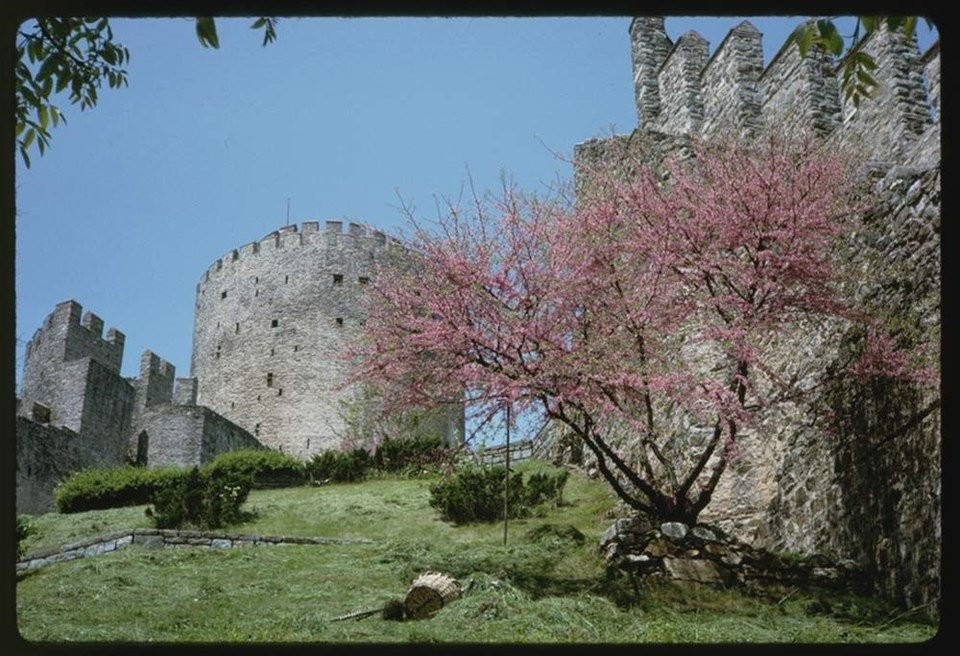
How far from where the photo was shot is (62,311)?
26.3 m

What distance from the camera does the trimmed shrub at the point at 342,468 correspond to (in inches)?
538

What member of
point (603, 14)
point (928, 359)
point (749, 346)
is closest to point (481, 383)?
point (749, 346)

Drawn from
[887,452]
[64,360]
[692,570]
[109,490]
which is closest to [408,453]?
[692,570]

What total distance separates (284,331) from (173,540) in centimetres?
2388

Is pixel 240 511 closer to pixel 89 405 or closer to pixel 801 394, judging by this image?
pixel 801 394

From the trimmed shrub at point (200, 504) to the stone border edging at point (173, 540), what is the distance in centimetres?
71

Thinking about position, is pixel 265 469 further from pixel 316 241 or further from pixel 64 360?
pixel 316 241

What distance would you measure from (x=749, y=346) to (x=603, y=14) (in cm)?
581

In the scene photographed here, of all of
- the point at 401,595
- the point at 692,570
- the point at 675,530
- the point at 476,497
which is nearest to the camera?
the point at 401,595

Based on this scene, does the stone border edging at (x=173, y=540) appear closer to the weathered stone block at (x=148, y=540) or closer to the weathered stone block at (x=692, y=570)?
the weathered stone block at (x=148, y=540)

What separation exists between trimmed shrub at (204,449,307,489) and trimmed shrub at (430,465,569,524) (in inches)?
179

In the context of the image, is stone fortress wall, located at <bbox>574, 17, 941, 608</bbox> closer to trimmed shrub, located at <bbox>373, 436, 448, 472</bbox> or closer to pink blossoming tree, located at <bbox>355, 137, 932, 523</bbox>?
pink blossoming tree, located at <bbox>355, 137, 932, 523</bbox>

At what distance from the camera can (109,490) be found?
1426cm

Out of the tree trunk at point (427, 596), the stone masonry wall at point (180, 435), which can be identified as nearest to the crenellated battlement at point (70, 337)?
the stone masonry wall at point (180, 435)
